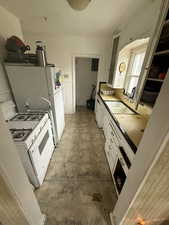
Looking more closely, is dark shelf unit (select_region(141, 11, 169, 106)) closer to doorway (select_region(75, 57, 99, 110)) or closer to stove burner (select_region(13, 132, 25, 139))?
stove burner (select_region(13, 132, 25, 139))

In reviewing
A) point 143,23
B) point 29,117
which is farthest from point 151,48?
point 29,117

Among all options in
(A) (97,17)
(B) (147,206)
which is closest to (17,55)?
(A) (97,17)

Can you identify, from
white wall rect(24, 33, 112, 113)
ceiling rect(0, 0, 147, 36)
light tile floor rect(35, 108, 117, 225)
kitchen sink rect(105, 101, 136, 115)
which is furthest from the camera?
white wall rect(24, 33, 112, 113)

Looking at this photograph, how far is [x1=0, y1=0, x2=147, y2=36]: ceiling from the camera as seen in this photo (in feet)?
4.73

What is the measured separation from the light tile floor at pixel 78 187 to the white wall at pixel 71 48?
2.33m

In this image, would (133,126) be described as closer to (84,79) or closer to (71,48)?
(71,48)

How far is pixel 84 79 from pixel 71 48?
139 centimetres

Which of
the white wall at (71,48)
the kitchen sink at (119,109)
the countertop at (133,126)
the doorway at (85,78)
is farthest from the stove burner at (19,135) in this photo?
the doorway at (85,78)

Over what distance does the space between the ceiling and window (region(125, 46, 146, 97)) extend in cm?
66

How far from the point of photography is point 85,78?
408 cm

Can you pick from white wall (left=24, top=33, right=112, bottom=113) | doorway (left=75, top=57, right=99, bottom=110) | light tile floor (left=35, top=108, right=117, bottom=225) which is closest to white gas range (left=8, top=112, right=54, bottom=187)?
light tile floor (left=35, top=108, right=117, bottom=225)

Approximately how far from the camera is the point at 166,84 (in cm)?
47

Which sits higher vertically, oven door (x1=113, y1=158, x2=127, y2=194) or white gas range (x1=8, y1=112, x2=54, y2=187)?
white gas range (x1=8, y1=112, x2=54, y2=187)

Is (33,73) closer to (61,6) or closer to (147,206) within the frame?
(61,6)
